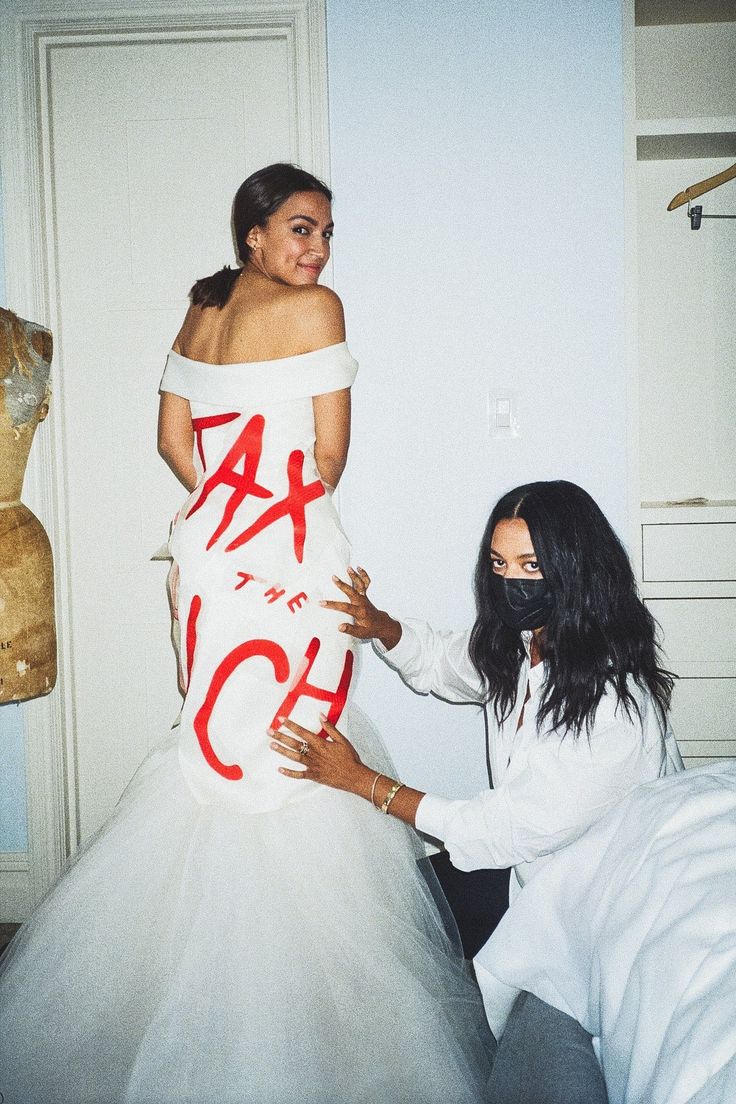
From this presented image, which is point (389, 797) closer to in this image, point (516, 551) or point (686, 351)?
point (516, 551)

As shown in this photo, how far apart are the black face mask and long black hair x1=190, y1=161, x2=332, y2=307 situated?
0.79 meters

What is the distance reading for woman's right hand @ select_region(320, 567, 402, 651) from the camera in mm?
1463

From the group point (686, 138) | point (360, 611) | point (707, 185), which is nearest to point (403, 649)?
point (360, 611)

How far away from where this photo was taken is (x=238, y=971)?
1.18 metres

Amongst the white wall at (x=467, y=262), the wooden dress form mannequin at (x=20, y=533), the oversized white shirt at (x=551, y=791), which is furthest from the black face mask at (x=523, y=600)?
the wooden dress form mannequin at (x=20, y=533)

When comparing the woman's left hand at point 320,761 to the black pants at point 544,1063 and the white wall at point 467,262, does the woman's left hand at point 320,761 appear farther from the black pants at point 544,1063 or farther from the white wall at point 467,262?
the white wall at point 467,262

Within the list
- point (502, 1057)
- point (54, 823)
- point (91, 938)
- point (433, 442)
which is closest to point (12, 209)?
point (433, 442)

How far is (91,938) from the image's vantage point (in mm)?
1293

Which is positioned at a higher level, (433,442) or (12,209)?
(12,209)

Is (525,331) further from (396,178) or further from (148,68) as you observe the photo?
(148,68)

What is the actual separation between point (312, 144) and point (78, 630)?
1495 millimetres

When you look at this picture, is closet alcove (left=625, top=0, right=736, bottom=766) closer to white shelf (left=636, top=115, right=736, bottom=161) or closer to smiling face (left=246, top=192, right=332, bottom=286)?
white shelf (left=636, top=115, right=736, bottom=161)

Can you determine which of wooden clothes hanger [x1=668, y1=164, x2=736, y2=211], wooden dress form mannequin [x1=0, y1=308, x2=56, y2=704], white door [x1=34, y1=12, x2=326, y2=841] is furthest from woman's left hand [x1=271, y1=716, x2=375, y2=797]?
wooden clothes hanger [x1=668, y1=164, x2=736, y2=211]

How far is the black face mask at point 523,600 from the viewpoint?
4.59ft
